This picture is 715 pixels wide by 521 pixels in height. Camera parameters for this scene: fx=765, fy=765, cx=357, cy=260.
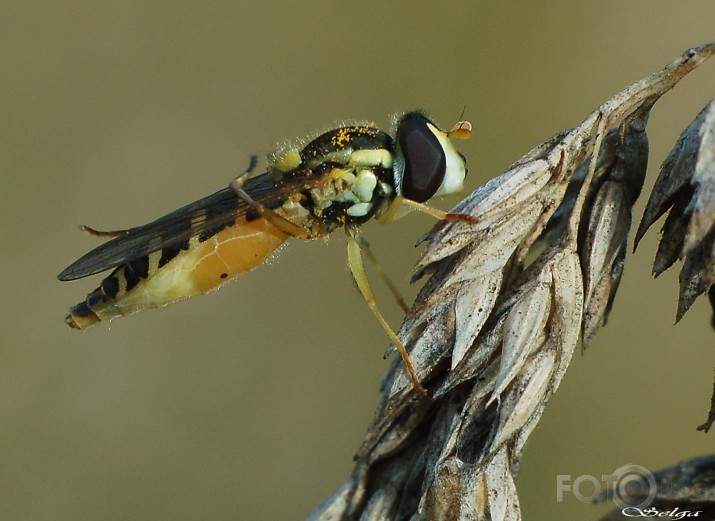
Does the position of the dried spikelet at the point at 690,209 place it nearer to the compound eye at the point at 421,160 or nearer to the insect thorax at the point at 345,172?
the compound eye at the point at 421,160

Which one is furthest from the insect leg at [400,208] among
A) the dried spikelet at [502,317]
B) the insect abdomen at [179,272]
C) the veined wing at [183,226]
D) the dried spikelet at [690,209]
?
the dried spikelet at [690,209]

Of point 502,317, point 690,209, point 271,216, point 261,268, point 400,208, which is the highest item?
point 261,268

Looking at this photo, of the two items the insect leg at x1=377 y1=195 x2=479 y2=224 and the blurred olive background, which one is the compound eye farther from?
the blurred olive background

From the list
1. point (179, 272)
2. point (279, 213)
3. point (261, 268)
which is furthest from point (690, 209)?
point (261, 268)

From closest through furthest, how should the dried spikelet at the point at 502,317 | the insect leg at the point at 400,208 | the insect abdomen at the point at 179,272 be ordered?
the dried spikelet at the point at 502,317
the insect leg at the point at 400,208
the insect abdomen at the point at 179,272

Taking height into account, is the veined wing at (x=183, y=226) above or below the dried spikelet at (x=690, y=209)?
above

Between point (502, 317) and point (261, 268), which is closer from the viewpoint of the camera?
point (502, 317)

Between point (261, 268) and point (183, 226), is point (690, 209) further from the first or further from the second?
point (261, 268)

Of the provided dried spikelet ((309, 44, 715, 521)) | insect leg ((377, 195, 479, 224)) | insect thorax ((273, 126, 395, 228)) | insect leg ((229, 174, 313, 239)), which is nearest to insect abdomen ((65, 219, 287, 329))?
insect leg ((229, 174, 313, 239))
